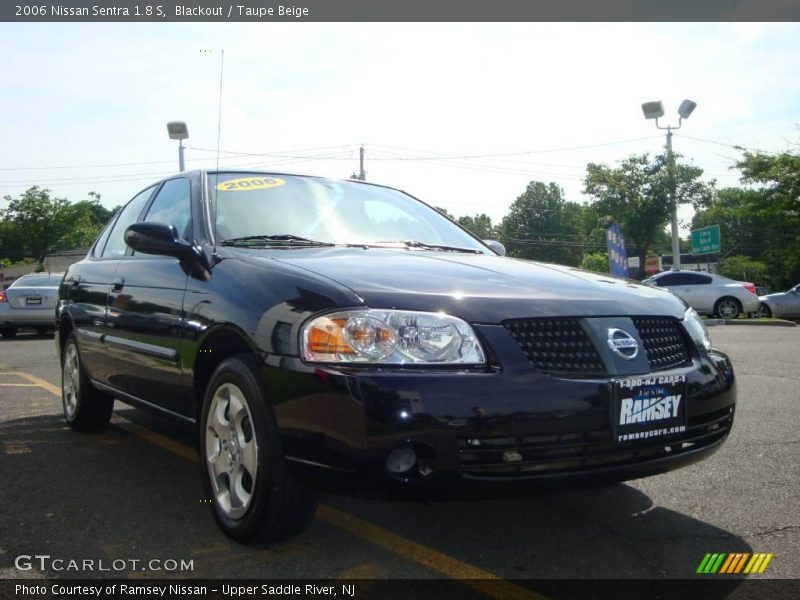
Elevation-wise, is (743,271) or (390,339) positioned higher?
(390,339)

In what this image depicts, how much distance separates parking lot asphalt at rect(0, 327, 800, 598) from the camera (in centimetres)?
288

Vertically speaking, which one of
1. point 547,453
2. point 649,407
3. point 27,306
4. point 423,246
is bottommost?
point 27,306

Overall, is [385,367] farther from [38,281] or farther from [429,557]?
[38,281]

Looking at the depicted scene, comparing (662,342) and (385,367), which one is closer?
(385,367)

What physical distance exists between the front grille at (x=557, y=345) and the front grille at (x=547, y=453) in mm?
231

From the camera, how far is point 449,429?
2609mm

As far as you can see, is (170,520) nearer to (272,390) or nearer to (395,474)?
(272,390)

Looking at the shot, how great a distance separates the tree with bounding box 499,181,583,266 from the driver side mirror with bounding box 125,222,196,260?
91.7 metres

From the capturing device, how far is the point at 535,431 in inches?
106

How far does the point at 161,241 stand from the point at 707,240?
3213cm

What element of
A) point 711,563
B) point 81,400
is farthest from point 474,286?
point 81,400

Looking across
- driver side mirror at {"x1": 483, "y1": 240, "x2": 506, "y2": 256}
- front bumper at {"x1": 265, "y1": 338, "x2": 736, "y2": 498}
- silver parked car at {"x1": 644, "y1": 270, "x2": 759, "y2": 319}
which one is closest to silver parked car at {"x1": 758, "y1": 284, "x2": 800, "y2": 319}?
silver parked car at {"x1": 644, "y1": 270, "x2": 759, "y2": 319}

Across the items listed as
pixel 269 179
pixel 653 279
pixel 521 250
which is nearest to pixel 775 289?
pixel 521 250

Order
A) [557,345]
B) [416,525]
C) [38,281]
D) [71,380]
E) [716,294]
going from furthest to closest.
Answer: [716,294] < [38,281] < [71,380] < [416,525] < [557,345]
